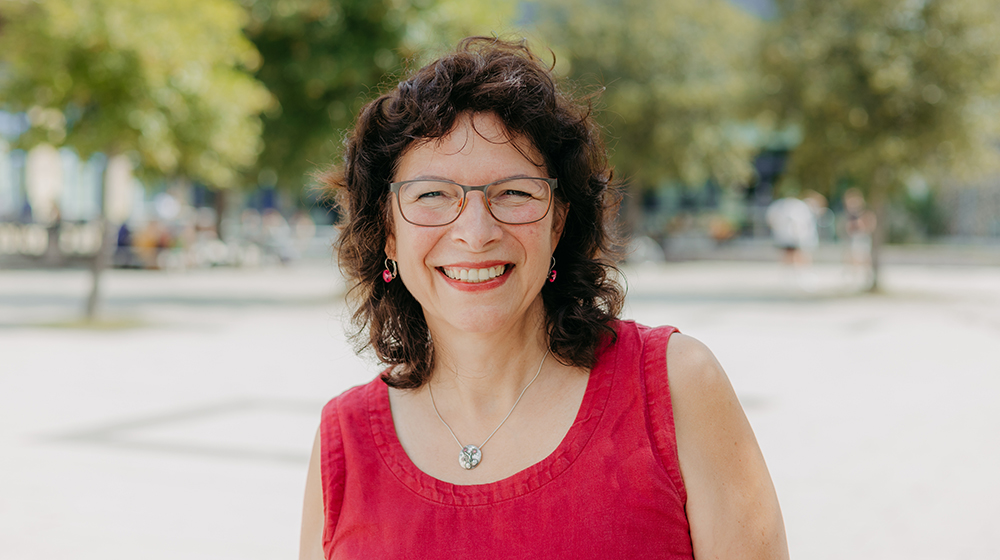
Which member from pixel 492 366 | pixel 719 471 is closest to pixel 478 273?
pixel 492 366

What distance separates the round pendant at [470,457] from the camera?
1.76m

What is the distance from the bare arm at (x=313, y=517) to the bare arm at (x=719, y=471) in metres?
0.75

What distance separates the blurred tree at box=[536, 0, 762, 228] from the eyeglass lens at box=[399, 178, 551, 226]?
25480mm

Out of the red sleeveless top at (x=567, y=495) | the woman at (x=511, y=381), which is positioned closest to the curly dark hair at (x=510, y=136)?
the woman at (x=511, y=381)

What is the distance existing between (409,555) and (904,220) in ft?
119

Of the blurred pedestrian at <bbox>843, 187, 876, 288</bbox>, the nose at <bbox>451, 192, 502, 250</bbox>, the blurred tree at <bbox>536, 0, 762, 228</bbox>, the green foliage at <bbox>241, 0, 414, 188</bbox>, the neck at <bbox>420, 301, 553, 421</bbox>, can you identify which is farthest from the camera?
the blurred tree at <bbox>536, 0, 762, 228</bbox>

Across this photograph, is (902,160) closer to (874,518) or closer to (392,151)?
(874,518)

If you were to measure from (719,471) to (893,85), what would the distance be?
1541 cm

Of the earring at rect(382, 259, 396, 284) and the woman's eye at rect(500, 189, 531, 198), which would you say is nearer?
the woman's eye at rect(500, 189, 531, 198)

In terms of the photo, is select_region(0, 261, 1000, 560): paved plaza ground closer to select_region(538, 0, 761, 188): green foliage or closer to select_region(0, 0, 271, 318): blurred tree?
select_region(0, 0, 271, 318): blurred tree

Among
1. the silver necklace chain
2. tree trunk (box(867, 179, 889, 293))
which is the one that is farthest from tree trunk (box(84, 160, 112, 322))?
tree trunk (box(867, 179, 889, 293))

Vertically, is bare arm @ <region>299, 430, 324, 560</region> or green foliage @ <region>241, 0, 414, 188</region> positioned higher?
green foliage @ <region>241, 0, 414, 188</region>

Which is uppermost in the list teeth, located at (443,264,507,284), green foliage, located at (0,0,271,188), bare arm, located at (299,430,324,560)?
green foliage, located at (0,0,271,188)

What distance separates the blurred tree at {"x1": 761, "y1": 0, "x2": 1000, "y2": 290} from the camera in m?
15.2
